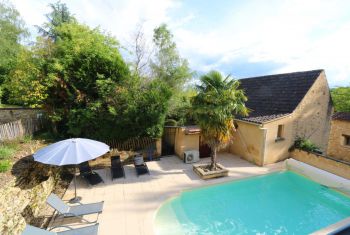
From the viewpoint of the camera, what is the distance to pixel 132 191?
10094 mm

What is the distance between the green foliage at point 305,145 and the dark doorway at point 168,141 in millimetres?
9501

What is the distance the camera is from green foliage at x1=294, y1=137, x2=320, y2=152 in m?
14.1

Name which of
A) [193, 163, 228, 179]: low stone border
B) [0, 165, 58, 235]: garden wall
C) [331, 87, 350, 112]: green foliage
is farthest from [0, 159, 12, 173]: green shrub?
[331, 87, 350, 112]: green foliage

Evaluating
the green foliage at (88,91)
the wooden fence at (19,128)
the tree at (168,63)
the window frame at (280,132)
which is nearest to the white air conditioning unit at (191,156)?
the green foliage at (88,91)

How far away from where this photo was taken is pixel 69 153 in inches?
310

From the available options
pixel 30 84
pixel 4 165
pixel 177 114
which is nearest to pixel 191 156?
pixel 177 114

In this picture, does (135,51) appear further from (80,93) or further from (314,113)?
(314,113)

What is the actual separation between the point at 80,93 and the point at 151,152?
6733mm

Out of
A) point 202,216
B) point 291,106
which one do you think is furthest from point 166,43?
point 202,216

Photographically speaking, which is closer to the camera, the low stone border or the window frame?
the low stone border

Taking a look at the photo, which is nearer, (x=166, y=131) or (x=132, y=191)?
(x=132, y=191)

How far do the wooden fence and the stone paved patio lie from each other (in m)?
5.25

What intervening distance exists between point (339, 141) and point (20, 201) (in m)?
20.0

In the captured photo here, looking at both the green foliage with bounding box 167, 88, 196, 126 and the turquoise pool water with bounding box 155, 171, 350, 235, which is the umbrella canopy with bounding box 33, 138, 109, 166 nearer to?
the turquoise pool water with bounding box 155, 171, 350, 235
